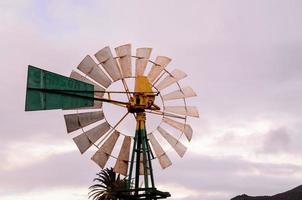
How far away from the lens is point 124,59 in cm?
2483

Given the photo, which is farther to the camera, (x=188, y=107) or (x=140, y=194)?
(x=188, y=107)

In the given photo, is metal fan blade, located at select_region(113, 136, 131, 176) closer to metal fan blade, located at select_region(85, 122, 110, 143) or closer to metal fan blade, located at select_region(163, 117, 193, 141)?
metal fan blade, located at select_region(85, 122, 110, 143)

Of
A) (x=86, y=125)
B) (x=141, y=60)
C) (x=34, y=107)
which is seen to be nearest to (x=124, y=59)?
(x=141, y=60)

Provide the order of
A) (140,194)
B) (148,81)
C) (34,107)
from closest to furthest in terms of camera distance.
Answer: (34,107) < (140,194) < (148,81)

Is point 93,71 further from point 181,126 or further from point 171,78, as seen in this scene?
point 181,126

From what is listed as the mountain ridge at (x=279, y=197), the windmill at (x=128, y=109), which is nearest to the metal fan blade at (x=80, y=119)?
the windmill at (x=128, y=109)

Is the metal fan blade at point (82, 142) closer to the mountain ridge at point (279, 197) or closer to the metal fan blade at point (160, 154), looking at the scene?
the metal fan blade at point (160, 154)

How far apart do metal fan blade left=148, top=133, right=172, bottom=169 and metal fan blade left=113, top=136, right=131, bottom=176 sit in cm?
96

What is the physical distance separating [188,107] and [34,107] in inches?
288

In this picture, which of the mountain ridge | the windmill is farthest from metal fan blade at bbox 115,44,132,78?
the mountain ridge

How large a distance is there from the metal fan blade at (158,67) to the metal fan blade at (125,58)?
38.8 inches

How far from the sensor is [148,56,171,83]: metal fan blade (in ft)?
83.0

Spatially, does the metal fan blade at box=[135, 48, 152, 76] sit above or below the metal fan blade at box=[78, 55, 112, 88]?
above

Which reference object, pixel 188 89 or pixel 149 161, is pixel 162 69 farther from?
pixel 149 161
